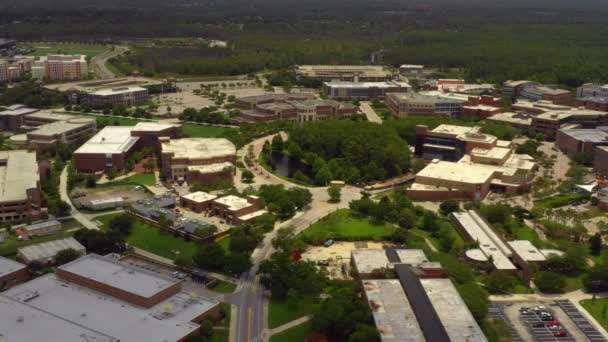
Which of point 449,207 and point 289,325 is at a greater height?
point 449,207

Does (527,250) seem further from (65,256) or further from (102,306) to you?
(65,256)

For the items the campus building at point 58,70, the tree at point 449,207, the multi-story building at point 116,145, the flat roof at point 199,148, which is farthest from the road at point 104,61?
the tree at point 449,207

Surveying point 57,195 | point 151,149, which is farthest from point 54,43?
point 57,195

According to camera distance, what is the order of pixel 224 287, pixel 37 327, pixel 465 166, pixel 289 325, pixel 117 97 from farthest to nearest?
pixel 117 97 → pixel 465 166 → pixel 224 287 → pixel 289 325 → pixel 37 327

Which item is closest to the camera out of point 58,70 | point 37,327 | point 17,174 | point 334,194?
point 37,327

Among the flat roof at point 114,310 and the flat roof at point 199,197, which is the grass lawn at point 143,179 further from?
the flat roof at point 114,310

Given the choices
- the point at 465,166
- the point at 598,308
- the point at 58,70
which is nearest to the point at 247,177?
the point at 465,166
